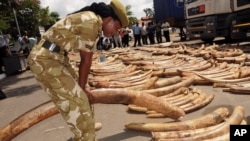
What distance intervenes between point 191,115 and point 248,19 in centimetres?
955

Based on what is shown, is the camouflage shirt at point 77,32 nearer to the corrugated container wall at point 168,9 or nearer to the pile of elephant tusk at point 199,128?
the pile of elephant tusk at point 199,128

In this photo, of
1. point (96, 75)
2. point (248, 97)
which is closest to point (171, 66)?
point (96, 75)

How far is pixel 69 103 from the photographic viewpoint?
11.3 feet

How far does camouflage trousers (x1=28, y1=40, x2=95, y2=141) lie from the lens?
3.40m

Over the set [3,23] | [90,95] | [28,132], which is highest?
[3,23]

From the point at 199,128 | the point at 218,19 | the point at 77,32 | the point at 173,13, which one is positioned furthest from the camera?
the point at 173,13

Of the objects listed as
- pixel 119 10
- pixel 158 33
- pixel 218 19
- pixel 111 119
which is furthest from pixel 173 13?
pixel 119 10

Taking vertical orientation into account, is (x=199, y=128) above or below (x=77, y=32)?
below

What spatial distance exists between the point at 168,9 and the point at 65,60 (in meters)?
23.4

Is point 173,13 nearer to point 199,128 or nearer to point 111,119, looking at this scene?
point 111,119

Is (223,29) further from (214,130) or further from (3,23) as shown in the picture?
(214,130)

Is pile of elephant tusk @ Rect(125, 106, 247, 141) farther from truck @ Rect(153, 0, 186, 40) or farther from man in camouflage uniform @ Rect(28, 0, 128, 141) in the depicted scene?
truck @ Rect(153, 0, 186, 40)

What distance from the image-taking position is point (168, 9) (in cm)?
2608

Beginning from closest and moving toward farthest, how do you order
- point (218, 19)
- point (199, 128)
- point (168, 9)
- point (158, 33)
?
point (199, 128)
point (218, 19)
point (158, 33)
point (168, 9)
